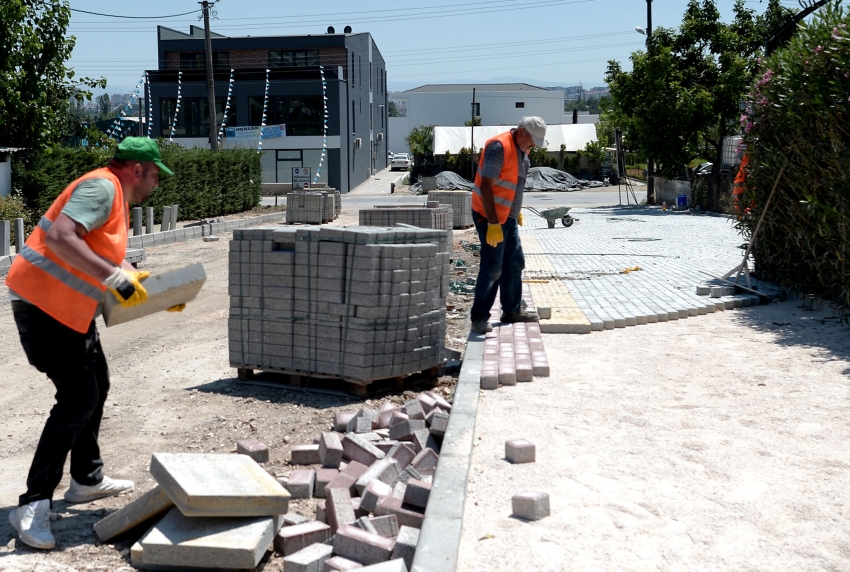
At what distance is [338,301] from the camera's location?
683 cm

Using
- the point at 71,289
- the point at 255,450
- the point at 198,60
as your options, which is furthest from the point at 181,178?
the point at 198,60

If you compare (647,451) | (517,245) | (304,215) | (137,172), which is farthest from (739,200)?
(304,215)

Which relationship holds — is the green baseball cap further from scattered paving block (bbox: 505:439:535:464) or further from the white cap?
the white cap

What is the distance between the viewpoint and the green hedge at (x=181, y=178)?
20172mm

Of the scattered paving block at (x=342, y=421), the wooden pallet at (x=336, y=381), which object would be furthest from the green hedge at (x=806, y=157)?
the scattered paving block at (x=342, y=421)

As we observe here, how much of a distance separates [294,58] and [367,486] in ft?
186

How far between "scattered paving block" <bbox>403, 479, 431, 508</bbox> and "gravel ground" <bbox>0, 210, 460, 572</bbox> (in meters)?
0.59

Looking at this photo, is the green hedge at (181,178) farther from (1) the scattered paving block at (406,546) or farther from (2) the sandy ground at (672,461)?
(1) the scattered paving block at (406,546)

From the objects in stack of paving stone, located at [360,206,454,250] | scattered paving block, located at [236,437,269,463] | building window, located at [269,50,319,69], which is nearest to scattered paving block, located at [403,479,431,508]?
scattered paving block, located at [236,437,269,463]

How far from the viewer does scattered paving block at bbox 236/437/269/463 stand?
17.6 feet

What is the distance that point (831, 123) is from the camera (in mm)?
8680

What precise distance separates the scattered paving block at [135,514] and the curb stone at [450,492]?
1179 millimetres

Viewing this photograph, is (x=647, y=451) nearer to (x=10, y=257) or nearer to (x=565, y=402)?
(x=565, y=402)

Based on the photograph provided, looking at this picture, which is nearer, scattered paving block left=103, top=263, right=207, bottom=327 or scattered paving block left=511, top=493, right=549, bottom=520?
scattered paving block left=511, top=493, right=549, bottom=520
